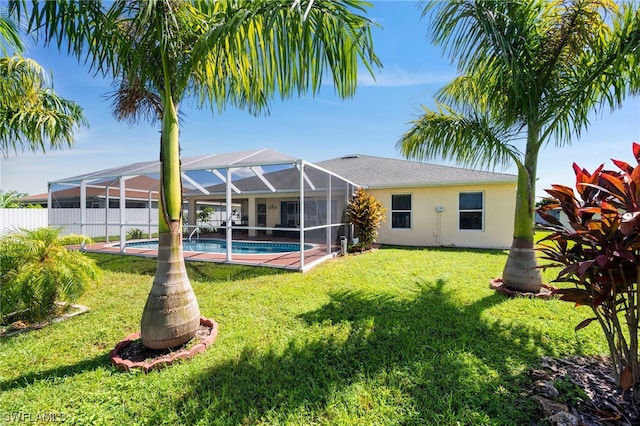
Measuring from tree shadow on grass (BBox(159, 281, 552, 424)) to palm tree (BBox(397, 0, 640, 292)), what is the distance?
2.15 metres

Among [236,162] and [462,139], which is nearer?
[462,139]

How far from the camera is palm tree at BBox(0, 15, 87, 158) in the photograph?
4.85 meters

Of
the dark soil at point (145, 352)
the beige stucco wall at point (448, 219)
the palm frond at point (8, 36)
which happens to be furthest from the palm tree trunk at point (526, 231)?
the palm frond at point (8, 36)

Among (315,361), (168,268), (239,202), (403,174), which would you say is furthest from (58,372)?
(239,202)

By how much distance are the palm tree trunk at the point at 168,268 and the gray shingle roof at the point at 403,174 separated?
10855 millimetres

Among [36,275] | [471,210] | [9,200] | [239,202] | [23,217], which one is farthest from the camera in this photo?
[239,202]

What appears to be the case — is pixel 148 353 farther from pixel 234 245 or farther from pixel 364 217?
pixel 234 245

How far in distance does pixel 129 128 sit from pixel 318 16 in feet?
17.7

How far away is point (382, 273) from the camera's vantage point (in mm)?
7750

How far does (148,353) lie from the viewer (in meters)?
3.62

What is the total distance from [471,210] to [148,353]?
13.3 metres

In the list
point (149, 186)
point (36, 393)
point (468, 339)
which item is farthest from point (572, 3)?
point (149, 186)

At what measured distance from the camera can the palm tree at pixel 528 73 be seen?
462cm

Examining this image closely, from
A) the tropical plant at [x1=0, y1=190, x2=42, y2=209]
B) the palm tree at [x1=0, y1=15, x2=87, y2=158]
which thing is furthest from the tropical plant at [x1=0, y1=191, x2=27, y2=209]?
the palm tree at [x1=0, y1=15, x2=87, y2=158]
